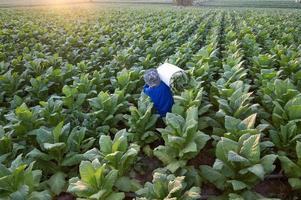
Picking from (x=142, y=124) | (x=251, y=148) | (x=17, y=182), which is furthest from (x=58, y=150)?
(x=251, y=148)

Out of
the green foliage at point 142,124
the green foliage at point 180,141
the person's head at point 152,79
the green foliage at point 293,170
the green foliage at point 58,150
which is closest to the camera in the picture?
the green foliage at point 293,170

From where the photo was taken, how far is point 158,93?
185 inches

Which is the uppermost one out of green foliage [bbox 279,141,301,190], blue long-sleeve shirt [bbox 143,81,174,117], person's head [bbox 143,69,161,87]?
person's head [bbox 143,69,161,87]

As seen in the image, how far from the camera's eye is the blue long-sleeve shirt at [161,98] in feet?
15.5

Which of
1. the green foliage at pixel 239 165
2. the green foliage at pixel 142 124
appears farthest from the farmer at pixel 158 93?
the green foliage at pixel 239 165

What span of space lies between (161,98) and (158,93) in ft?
0.27

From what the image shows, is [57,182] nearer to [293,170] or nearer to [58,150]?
[58,150]

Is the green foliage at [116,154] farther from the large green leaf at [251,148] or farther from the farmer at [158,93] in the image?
the farmer at [158,93]

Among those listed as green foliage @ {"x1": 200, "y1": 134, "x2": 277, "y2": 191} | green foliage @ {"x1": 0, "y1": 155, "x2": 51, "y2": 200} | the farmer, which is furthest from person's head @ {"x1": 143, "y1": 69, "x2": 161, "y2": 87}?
green foliage @ {"x1": 0, "y1": 155, "x2": 51, "y2": 200}

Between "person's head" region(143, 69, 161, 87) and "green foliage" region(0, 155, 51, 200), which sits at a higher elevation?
"person's head" region(143, 69, 161, 87)

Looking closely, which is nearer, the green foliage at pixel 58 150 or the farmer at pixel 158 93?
the green foliage at pixel 58 150

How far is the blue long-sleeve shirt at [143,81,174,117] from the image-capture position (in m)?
4.71

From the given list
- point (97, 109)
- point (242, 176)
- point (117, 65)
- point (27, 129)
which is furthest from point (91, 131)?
point (117, 65)

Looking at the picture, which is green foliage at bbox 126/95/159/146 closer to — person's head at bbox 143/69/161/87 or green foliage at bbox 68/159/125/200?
person's head at bbox 143/69/161/87
